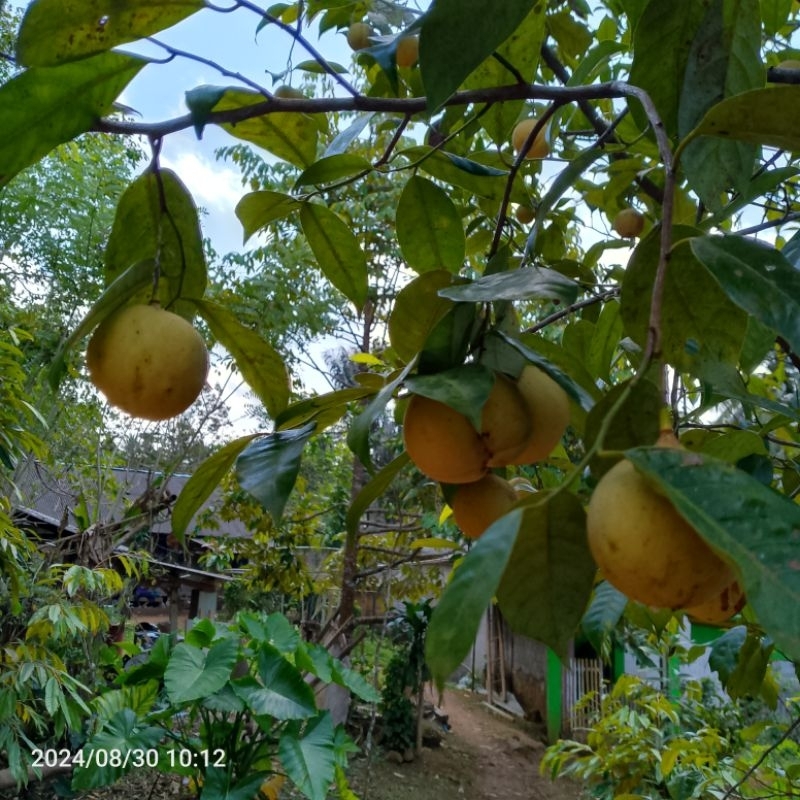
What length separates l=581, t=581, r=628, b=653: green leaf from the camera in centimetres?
80

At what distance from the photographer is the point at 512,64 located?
0.73 meters

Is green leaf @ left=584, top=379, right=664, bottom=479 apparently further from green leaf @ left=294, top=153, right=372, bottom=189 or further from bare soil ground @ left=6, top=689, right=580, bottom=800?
bare soil ground @ left=6, top=689, right=580, bottom=800

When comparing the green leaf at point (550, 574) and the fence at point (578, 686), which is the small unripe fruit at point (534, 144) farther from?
the fence at point (578, 686)

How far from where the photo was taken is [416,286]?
54 centimetres

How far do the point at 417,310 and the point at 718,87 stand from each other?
0.25 metres

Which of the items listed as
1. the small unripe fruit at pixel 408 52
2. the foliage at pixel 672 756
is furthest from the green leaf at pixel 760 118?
the foliage at pixel 672 756

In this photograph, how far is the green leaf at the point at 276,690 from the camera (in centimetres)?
285

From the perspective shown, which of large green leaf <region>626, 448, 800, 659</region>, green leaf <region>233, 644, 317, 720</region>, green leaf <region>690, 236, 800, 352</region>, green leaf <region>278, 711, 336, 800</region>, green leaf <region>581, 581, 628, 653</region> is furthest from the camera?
green leaf <region>233, 644, 317, 720</region>

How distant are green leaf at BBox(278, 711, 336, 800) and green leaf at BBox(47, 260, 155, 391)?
101 inches

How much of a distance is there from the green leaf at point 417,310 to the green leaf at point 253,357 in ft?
0.33

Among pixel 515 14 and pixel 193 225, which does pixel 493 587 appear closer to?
pixel 515 14

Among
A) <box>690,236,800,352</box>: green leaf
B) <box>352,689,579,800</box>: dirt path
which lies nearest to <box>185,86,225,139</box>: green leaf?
<box>690,236,800,352</box>: green leaf

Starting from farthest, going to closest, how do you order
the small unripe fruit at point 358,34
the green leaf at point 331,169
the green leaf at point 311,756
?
A: the green leaf at point 311,756
the small unripe fruit at point 358,34
the green leaf at point 331,169

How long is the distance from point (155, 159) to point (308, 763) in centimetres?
279
